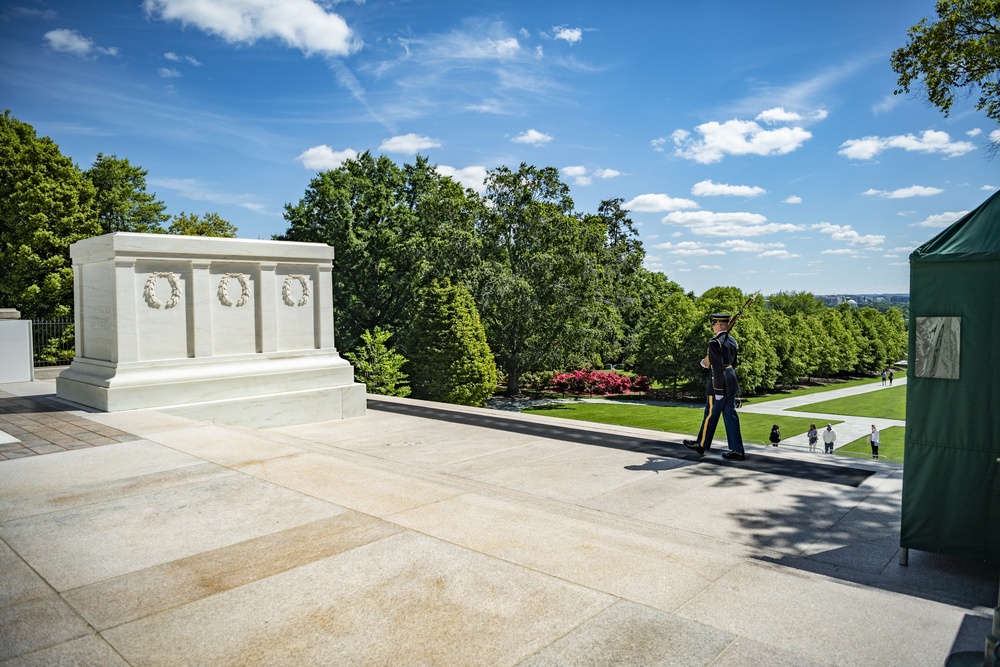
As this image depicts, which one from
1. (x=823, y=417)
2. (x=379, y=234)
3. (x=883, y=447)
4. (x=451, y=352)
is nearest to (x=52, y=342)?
(x=451, y=352)

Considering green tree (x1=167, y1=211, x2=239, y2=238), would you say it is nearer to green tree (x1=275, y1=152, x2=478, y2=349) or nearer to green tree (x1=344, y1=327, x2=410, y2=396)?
green tree (x1=275, y1=152, x2=478, y2=349)

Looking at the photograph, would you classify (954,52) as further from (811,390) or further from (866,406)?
(811,390)

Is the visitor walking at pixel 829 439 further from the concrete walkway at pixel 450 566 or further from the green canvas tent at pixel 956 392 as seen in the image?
the green canvas tent at pixel 956 392

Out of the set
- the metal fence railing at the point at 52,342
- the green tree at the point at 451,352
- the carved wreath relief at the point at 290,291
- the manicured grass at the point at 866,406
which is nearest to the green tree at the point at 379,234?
the green tree at the point at 451,352

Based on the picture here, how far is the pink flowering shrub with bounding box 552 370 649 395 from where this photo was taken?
45.4 meters

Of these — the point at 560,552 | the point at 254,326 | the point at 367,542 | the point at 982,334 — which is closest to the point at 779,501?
the point at 982,334

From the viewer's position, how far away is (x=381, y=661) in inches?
131

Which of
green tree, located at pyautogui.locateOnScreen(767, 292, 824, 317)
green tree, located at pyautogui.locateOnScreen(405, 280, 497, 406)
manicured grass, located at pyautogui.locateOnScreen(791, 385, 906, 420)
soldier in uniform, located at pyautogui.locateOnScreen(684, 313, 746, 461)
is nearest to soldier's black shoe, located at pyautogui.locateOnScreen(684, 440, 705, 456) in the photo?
soldier in uniform, located at pyautogui.locateOnScreen(684, 313, 746, 461)

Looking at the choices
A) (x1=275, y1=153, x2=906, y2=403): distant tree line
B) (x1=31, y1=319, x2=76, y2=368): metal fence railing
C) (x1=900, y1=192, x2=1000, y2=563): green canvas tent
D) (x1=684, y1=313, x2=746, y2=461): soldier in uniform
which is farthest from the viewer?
(x1=275, y1=153, x2=906, y2=403): distant tree line

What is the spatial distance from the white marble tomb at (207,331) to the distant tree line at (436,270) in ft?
40.9

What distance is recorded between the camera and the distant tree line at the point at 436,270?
29984 millimetres

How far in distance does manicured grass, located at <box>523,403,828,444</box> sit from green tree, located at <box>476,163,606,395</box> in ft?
10.5

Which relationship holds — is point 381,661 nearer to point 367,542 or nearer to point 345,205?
point 367,542

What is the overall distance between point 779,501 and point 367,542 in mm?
4681
